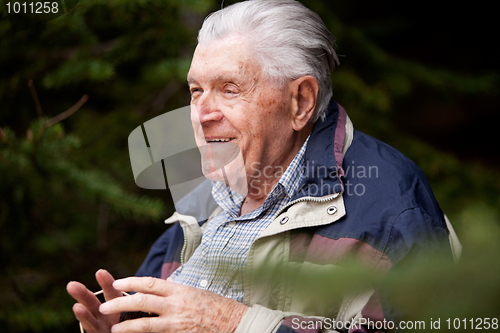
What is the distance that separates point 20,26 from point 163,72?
2.21 feet

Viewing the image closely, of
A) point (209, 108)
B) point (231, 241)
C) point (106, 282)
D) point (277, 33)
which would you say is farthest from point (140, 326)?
point (277, 33)

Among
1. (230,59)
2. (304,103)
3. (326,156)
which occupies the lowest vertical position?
(326,156)

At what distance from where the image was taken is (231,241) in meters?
Result: 1.44

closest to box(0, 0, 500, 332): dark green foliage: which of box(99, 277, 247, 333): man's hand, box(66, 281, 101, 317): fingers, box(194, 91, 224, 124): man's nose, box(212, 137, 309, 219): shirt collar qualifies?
box(212, 137, 309, 219): shirt collar

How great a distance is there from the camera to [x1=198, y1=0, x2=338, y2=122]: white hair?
1403mm

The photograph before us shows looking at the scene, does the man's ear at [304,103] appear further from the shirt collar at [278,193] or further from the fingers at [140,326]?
the fingers at [140,326]

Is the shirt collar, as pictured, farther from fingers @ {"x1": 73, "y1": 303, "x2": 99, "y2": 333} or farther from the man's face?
fingers @ {"x1": 73, "y1": 303, "x2": 99, "y2": 333}

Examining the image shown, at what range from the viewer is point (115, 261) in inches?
109

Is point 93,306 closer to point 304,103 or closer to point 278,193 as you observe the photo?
point 278,193

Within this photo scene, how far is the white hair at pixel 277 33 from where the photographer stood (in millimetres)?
1403

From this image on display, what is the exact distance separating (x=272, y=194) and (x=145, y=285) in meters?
0.56

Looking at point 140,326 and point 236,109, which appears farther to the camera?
point 236,109

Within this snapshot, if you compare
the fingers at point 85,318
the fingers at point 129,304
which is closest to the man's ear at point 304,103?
the fingers at point 129,304

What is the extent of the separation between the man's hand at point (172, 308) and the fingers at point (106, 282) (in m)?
0.09
